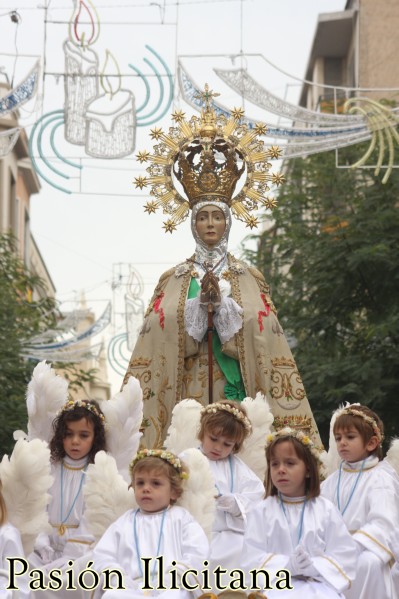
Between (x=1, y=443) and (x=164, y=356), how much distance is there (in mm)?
11059

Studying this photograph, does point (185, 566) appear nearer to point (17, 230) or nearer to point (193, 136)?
point (193, 136)

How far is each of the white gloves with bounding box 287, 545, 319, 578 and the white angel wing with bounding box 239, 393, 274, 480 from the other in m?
2.16

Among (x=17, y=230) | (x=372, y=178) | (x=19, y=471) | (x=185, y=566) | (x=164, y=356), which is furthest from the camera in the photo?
(x=17, y=230)

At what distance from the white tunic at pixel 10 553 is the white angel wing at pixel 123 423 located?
2180mm

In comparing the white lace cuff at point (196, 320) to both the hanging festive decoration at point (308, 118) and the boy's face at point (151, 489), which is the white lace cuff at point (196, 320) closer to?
the boy's face at point (151, 489)

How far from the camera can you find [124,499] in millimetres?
11766

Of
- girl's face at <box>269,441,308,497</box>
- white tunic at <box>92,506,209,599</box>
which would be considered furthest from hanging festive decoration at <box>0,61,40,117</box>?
white tunic at <box>92,506,209,599</box>

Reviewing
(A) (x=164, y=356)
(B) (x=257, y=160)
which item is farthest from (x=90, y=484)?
(B) (x=257, y=160)

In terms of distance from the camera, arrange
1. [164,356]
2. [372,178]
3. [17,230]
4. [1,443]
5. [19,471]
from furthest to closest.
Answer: [17,230] → [372,178] → [1,443] → [164,356] → [19,471]

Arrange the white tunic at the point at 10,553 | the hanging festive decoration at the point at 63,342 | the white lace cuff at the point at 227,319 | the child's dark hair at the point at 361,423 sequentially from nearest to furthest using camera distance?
1. the white tunic at the point at 10,553
2. the child's dark hair at the point at 361,423
3. the white lace cuff at the point at 227,319
4. the hanging festive decoration at the point at 63,342

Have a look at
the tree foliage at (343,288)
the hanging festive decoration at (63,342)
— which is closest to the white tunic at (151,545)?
the tree foliage at (343,288)

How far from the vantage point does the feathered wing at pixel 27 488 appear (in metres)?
11.6

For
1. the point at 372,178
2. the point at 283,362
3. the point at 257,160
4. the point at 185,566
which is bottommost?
the point at 185,566

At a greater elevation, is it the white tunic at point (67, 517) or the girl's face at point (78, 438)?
the girl's face at point (78, 438)
